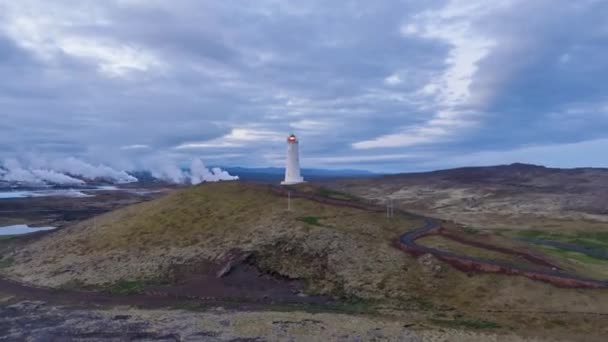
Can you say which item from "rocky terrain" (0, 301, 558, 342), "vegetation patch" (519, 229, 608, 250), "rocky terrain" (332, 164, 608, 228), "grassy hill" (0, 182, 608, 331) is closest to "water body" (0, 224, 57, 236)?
"grassy hill" (0, 182, 608, 331)

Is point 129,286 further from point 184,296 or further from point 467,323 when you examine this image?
point 467,323

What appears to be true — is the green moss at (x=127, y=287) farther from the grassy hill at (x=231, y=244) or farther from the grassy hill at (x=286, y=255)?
the grassy hill at (x=231, y=244)

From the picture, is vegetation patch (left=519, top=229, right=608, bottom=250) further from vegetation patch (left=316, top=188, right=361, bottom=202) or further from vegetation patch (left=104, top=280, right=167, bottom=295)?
vegetation patch (left=104, top=280, right=167, bottom=295)

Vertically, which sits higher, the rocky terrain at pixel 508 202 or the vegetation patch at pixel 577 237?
the rocky terrain at pixel 508 202

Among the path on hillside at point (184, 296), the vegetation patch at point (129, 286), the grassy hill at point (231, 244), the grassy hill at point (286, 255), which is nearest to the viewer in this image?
the grassy hill at point (286, 255)

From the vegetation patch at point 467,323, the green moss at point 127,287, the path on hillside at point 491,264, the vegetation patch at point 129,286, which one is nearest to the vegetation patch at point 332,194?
Answer: the path on hillside at point 491,264

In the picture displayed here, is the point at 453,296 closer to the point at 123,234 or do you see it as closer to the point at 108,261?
the point at 108,261

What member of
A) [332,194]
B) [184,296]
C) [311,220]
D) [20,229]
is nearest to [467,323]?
[184,296]

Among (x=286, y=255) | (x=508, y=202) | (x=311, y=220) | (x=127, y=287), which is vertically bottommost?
(x=127, y=287)

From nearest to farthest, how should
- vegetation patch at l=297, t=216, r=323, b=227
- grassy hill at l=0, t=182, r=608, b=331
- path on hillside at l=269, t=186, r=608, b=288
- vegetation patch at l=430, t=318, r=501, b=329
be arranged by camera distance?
vegetation patch at l=430, t=318, r=501, b=329
grassy hill at l=0, t=182, r=608, b=331
path on hillside at l=269, t=186, r=608, b=288
vegetation patch at l=297, t=216, r=323, b=227
